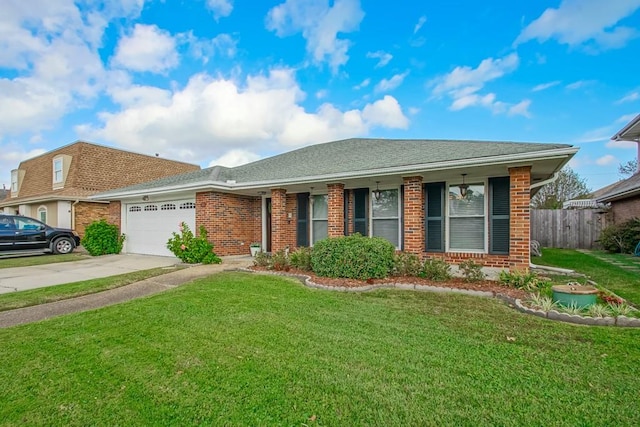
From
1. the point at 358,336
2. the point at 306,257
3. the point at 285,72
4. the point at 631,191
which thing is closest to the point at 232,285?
the point at 306,257

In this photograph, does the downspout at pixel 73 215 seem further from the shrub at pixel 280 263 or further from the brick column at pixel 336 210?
the brick column at pixel 336 210

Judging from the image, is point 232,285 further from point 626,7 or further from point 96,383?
point 626,7

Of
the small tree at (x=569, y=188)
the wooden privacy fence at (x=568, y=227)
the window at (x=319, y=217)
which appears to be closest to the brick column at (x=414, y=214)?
the window at (x=319, y=217)

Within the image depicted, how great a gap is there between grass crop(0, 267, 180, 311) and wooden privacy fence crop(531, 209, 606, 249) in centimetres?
1674

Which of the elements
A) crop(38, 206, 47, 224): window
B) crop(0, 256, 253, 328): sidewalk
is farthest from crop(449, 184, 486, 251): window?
crop(38, 206, 47, 224): window

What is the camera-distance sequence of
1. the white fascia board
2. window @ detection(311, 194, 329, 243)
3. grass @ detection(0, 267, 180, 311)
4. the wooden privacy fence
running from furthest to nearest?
the wooden privacy fence
window @ detection(311, 194, 329, 243)
the white fascia board
grass @ detection(0, 267, 180, 311)

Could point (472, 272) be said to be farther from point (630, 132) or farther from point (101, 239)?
point (630, 132)

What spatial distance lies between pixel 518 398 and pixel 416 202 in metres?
5.62

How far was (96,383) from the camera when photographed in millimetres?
2721

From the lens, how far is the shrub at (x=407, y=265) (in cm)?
698

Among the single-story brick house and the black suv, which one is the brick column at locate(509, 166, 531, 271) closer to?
the single-story brick house

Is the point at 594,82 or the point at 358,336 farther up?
the point at 594,82

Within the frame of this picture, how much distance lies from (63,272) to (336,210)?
7801 mm

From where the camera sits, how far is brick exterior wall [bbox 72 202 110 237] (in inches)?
640
